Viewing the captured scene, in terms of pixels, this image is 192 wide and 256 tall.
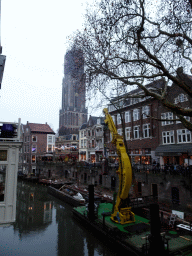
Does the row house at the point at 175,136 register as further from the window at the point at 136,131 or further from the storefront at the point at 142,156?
the window at the point at 136,131

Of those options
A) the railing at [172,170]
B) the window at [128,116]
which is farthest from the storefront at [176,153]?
the window at [128,116]

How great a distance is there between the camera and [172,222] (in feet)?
46.4

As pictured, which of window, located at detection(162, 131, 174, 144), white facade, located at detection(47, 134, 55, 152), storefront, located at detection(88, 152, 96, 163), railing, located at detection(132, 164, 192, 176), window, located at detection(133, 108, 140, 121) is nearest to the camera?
railing, located at detection(132, 164, 192, 176)

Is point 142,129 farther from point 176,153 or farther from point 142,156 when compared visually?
point 176,153

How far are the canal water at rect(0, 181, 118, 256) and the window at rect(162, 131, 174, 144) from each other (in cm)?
1790

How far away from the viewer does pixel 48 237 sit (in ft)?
52.6

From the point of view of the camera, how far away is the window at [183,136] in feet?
86.8

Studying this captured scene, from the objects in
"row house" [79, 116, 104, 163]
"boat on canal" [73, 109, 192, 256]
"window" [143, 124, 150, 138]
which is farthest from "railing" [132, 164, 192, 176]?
"row house" [79, 116, 104, 163]

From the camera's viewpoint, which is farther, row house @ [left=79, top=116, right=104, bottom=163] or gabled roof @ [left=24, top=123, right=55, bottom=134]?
gabled roof @ [left=24, top=123, right=55, bottom=134]

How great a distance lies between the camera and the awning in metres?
25.1

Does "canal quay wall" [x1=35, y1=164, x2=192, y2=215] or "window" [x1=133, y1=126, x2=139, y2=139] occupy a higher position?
"window" [x1=133, y1=126, x2=139, y2=139]

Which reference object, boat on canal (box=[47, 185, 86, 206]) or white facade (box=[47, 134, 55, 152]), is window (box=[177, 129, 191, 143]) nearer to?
boat on canal (box=[47, 185, 86, 206])

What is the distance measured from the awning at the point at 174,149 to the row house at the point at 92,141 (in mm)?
18993

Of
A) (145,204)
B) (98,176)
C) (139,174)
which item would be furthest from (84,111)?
(145,204)
